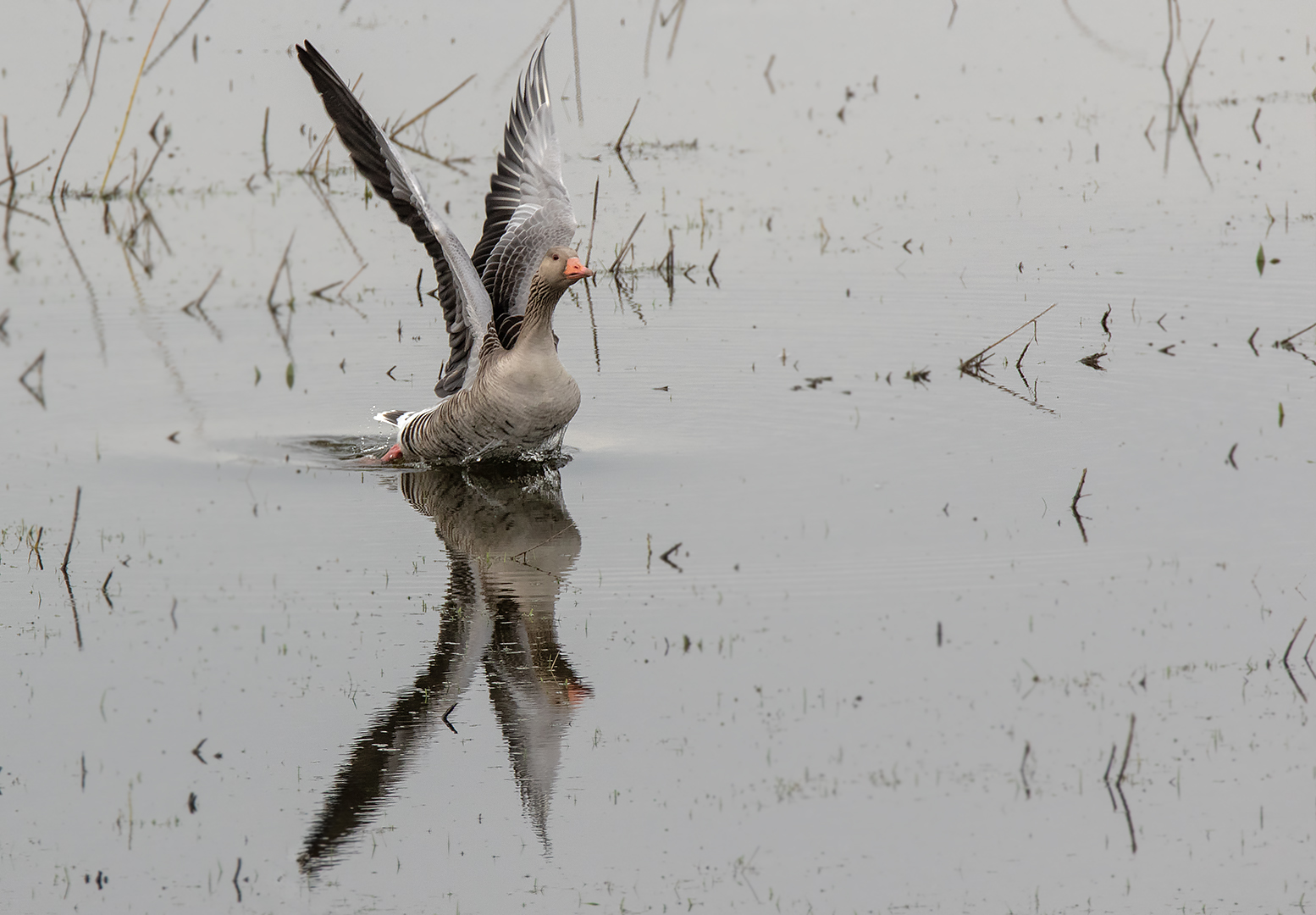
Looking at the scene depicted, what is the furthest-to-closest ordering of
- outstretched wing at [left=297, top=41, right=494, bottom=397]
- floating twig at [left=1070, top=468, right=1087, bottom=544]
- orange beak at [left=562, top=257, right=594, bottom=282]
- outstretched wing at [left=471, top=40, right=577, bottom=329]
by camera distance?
outstretched wing at [left=471, top=40, right=577, bottom=329] < orange beak at [left=562, top=257, right=594, bottom=282] < outstretched wing at [left=297, top=41, right=494, bottom=397] < floating twig at [left=1070, top=468, right=1087, bottom=544]

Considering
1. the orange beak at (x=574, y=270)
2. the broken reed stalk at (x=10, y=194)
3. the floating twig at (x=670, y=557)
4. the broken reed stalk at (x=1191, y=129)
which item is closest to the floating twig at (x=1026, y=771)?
the floating twig at (x=670, y=557)

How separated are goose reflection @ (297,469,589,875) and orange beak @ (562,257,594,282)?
116cm

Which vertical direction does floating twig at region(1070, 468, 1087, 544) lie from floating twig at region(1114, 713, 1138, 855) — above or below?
above

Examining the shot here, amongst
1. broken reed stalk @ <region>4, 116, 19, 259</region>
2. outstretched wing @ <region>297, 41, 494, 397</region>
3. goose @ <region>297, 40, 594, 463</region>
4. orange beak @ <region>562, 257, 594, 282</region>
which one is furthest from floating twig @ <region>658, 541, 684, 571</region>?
broken reed stalk @ <region>4, 116, 19, 259</region>

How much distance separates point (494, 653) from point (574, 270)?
2.82 metres

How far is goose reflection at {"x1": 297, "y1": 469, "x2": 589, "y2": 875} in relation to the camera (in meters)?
5.13

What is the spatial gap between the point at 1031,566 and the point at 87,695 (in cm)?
408

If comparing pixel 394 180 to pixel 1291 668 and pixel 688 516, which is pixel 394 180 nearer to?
pixel 688 516

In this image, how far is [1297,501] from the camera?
7891 mm

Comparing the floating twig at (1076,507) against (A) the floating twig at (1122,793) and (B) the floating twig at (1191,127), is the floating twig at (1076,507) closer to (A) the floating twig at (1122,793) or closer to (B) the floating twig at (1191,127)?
(A) the floating twig at (1122,793)

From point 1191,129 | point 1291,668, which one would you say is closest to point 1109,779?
point 1291,668

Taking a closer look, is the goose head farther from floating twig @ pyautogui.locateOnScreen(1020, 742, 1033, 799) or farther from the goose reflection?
floating twig @ pyautogui.locateOnScreen(1020, 742, 1033, 799)

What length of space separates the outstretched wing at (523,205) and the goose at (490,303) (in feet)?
0.03

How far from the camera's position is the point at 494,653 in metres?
6.27
